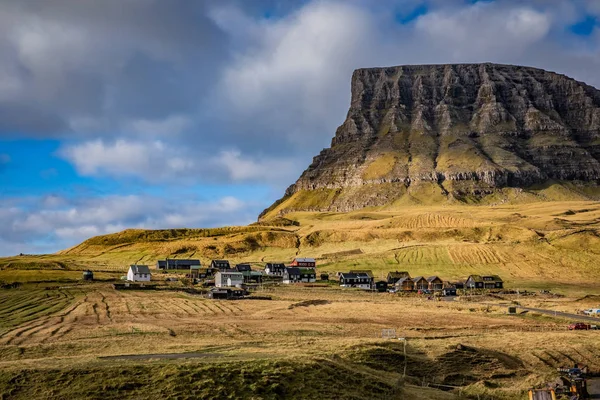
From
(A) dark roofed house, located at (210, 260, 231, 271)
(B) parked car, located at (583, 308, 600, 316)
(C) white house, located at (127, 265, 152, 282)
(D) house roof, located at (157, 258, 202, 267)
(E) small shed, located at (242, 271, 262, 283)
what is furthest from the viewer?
(D) house roof, located at (157, 258, 202, 267)

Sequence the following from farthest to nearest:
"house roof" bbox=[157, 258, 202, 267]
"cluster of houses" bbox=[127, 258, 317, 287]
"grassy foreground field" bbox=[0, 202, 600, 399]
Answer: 1. "house roof" bbox=[157, 258, 202, 267]
2. "cluster of houses" bbox=[127, 258, 317, 287]
3. "grassy foreground field" bbox=[0, 202, 600, 399]

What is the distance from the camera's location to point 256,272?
131625 millimetres

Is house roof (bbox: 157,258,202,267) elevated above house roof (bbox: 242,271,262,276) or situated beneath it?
elevated above

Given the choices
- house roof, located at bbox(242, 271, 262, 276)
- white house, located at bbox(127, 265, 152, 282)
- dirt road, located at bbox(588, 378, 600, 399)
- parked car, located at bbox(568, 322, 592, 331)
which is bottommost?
dirt road, located at bbox(588, 378, 600, 399)

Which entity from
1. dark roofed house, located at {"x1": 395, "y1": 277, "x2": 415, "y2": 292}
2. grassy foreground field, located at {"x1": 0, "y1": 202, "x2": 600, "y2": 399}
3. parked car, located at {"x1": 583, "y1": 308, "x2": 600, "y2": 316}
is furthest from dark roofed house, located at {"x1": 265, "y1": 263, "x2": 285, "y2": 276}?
parked car, located at {"x1": 583, "y1": 308, "x2": 600, "y2": 316}

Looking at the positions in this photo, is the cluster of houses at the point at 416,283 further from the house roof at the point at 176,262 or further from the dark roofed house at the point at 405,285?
the house roof at the point at 176,262

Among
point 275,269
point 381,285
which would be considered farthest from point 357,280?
point 275,269

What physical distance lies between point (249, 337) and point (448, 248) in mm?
120219

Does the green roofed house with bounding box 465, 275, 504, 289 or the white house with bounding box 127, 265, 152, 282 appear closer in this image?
the green roofed house with bounding box 465, 275, 504, 289

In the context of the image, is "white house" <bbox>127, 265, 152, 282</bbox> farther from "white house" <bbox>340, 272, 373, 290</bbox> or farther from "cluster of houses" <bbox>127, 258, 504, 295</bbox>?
"white house" <bbox>340, 272, 373, 290</bbox>

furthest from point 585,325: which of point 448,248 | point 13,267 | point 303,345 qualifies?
point 13,267

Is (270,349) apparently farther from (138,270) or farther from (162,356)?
(138,270)

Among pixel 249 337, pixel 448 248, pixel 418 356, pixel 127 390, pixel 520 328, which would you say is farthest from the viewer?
pixel 448 248

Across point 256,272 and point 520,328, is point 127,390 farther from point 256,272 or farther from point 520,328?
point 256,272
